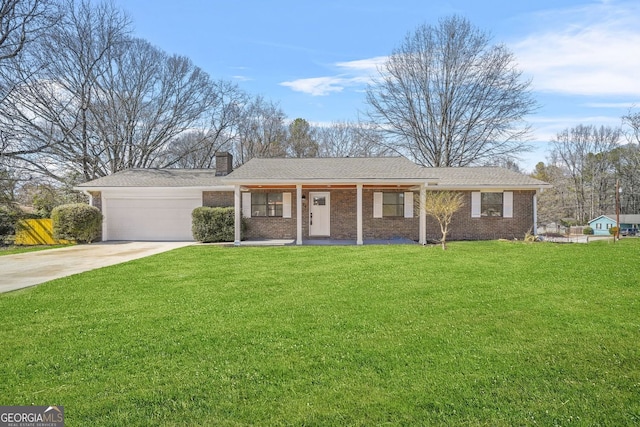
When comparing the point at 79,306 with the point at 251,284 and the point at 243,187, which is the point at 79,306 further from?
the point at 243,187

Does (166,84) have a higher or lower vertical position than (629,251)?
higher

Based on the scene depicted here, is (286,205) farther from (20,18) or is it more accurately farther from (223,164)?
(20,18)

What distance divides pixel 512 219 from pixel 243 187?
1200 cm

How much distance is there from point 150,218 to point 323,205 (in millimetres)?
8217

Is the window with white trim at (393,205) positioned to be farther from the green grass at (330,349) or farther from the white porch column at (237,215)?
the green grass at (330,349)

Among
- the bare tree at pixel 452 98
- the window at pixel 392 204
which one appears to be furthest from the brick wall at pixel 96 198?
the bare tree at pixel 452 98

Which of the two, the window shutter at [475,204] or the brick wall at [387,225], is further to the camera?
the window shutter at [475,204]

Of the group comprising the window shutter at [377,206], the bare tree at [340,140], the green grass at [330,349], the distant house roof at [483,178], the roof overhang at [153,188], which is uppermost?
the bare tree at [340,140]

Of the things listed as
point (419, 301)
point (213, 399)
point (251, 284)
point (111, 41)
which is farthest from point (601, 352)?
point (111, 41)

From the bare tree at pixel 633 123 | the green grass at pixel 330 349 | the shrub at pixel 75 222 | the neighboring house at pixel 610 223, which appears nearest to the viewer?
the green grass at pixel 330 349

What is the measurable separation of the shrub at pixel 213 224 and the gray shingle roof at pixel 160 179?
A: 4.52ft

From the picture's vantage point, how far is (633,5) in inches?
358

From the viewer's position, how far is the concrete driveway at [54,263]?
8.04m

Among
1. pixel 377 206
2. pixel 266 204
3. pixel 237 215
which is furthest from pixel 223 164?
pixel 377 206
